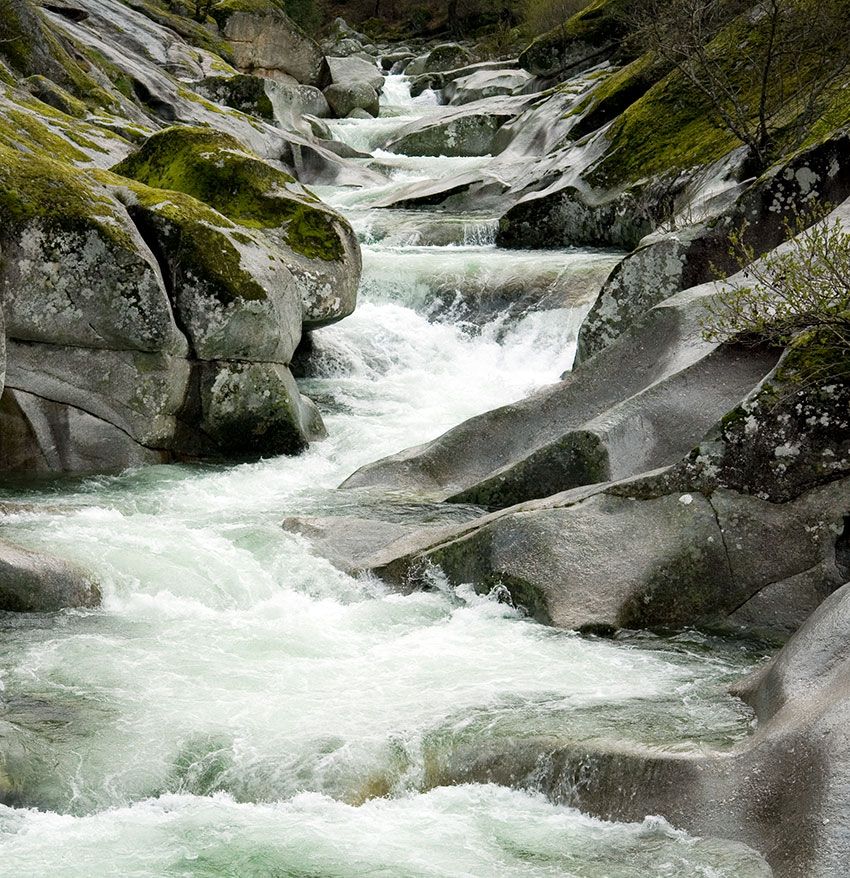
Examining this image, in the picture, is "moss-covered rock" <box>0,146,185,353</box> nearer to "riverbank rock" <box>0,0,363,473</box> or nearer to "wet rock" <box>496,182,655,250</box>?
"riverbank rock" <box>0,0,363,473</box>

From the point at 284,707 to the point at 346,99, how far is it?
107 ft

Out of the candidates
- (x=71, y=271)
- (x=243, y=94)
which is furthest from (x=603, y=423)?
(x=243, y=94)

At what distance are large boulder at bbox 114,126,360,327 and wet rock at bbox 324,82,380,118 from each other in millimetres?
22230

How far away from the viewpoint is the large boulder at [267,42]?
3481cm

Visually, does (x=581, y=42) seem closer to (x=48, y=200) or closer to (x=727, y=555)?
(x=48, y=200)

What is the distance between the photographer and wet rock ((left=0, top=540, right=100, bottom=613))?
24.1 ft

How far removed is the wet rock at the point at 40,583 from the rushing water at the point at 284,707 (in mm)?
136

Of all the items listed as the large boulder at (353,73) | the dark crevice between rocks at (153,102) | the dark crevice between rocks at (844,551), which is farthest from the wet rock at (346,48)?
the dark crevice between rocks at (844,551)

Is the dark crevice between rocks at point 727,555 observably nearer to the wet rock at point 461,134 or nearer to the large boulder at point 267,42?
the wet rock at point 461,134

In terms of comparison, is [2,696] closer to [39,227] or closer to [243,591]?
[243,591]

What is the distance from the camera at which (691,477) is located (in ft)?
25.8

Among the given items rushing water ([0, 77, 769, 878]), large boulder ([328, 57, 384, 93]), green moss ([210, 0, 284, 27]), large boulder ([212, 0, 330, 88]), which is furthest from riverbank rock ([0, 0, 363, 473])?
large boulder ([328, 57, 384, 93])

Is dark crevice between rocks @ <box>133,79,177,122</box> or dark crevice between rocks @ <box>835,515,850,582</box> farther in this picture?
dark crevice between rocks @ <box>133,79,177,122</box>

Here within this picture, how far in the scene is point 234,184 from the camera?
46.6 feet
